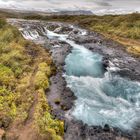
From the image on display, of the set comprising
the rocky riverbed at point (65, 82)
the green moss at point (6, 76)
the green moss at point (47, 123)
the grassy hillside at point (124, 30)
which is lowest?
the grassy hillside at point (124, 30)

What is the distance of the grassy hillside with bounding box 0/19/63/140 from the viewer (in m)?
19.5

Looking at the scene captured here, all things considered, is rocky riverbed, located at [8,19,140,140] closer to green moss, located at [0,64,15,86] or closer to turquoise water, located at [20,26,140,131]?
turquoise water, located at [20,26,140,131]

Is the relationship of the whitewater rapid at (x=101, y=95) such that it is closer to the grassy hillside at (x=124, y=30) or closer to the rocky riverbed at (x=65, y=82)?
the rocky riverbed at (x=65, y=82)

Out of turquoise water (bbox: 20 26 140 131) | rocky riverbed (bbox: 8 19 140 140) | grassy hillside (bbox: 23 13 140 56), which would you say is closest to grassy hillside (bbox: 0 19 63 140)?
rocky riverbed (bbox: 8 19 140 140)

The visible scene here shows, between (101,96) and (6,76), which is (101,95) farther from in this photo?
(6,76)

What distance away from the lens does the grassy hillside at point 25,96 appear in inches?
768

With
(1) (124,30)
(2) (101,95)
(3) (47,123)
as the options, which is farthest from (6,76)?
(1) (124,30)

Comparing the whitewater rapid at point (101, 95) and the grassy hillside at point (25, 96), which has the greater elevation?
the grassy hillside at point (25, 96)

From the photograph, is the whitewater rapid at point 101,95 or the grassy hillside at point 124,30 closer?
the whitewater rapid at point 101,95

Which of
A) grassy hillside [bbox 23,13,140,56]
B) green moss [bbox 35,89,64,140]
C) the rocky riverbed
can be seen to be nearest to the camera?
green moss [bbox 35,89,64,140]

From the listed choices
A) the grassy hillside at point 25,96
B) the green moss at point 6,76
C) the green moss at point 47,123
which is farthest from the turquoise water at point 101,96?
the green moss at point 6,76

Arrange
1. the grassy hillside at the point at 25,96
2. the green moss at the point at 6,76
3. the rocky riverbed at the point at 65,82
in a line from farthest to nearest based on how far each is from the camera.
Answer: the green moss at the point at 6,76 → the rocky riverbed at the point at 65,82 → the grassy hillside at the point at 25,96

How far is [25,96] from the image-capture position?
25.7 meters

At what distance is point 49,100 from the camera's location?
25953 millimetres
